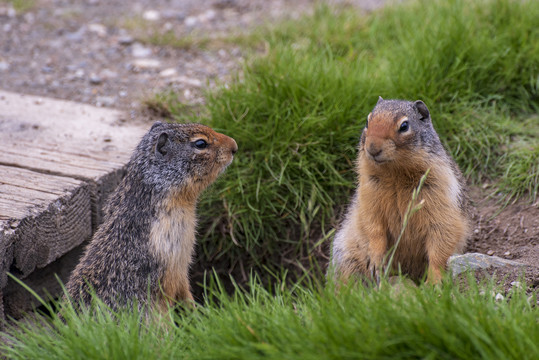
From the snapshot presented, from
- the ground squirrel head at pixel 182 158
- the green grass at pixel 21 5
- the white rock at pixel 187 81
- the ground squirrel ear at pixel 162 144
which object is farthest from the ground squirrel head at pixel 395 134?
the green grass at pixel 21 5

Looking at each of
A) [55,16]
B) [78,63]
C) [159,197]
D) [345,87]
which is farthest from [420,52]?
[55,16]

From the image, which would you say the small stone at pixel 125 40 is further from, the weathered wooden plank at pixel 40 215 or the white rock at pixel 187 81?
the weathered wooden plank at pixel 40 215

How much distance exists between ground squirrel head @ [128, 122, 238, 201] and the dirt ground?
153 centimetres

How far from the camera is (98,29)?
8.02 meters

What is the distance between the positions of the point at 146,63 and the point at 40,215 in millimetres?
3335

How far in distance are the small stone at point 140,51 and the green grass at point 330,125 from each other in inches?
71.7

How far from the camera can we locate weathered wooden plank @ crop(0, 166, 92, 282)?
13.3 ft

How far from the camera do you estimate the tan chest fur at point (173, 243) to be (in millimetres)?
4059

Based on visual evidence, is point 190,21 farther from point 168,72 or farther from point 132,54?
point 168,72

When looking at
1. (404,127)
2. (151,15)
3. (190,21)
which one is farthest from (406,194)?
(151,15)

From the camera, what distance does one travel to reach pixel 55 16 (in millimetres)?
8367

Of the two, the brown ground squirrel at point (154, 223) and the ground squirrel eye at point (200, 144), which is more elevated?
the ground squirrel eye at point (200, 144)

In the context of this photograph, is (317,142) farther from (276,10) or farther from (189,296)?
(276,10)

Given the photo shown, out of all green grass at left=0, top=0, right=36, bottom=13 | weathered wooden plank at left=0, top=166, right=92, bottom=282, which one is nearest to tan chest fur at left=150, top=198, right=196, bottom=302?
weathered wooden plank at left=0, top=166, right=92, bottom=282
